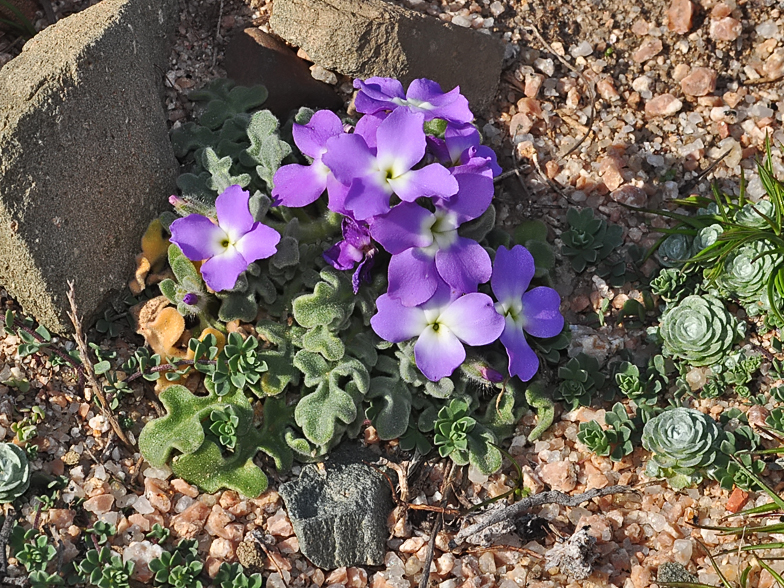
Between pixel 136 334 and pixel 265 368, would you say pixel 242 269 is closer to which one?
pixel 265 368

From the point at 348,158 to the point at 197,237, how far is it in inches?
22.5

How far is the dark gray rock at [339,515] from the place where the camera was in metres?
2.62

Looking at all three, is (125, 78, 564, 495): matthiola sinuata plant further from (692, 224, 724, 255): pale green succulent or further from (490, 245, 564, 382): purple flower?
(692, 224, 724, 255): pale green succulent

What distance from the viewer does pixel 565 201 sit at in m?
3.42

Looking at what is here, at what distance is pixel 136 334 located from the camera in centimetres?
303

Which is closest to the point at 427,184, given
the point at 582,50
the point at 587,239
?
the point at 587,239

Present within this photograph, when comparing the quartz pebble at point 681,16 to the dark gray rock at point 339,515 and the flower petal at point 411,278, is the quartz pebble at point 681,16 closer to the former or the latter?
the flower petal at point 411,278

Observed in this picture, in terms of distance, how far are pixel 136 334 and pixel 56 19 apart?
1.44 m

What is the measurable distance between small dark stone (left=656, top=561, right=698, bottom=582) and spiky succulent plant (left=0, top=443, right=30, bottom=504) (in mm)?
1958

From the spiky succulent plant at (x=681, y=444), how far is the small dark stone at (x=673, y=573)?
0.29 metres

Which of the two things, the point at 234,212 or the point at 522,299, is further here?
the point at 522,299

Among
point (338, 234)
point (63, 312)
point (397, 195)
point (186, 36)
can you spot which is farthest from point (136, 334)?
point (186, 36)

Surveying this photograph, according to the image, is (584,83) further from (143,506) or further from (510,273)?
(143,506)

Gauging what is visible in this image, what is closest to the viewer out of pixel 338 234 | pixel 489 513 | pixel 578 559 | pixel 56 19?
pixel 578 559
